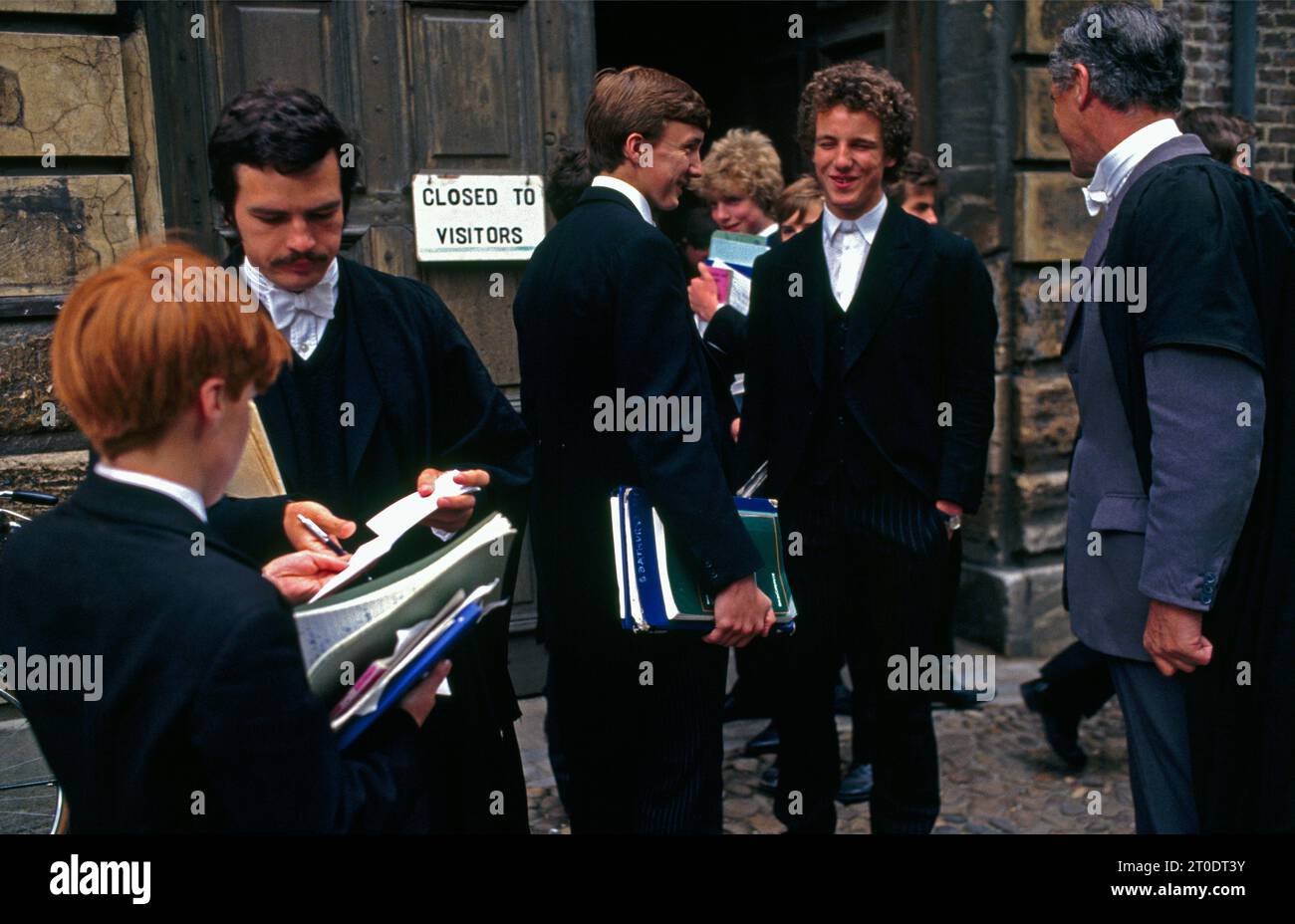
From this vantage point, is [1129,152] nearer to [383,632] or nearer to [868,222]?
[868,222]

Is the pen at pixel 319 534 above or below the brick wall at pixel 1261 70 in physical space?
below

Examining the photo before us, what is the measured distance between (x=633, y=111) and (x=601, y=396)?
69 cm

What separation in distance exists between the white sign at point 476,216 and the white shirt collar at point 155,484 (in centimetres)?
354

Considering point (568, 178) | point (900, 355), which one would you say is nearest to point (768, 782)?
point (900, 355)

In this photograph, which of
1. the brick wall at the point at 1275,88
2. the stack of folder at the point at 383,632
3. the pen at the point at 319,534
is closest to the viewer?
the stack of folder at the point at 383,632

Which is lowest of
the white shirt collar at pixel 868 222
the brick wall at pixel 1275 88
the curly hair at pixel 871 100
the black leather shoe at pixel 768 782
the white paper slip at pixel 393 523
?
the black leather shoe at pixel 768 782

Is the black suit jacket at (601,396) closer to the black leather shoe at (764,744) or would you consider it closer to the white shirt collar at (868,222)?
the white shirt collar at (868,222)

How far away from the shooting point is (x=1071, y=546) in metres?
2.71

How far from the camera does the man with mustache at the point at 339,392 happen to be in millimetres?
2131

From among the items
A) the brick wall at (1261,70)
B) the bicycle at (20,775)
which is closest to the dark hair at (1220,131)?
the brick wall at (1261,70)

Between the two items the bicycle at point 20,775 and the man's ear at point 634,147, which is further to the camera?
the bicycle at point 20,775

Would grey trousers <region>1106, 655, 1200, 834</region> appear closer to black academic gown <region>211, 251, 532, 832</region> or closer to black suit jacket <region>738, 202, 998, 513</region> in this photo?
black suit jacket <region>738, 202, 998, 513</region>

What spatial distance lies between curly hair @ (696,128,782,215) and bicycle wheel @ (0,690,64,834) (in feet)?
10.1
